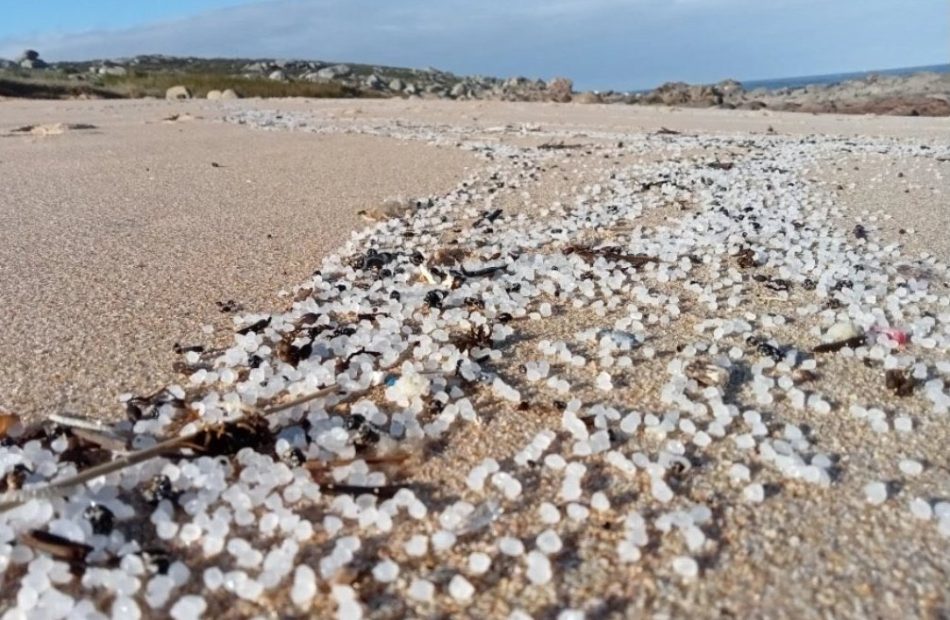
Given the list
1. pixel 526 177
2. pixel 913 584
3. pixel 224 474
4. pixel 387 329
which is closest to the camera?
pixel 913 584

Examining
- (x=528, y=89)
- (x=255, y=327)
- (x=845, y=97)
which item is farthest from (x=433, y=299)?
(x=528, y=89)

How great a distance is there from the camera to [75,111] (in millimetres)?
11547

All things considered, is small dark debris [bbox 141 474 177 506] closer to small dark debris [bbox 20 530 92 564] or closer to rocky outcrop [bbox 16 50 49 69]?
small dark debris [bbox 20 530 92 564]

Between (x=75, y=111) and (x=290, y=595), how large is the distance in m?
11.9

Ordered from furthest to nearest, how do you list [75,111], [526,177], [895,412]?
[75,111] < [526,177] < [895,412]

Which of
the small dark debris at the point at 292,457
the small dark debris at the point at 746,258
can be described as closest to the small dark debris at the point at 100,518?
the small dark debris at the point at 292,457

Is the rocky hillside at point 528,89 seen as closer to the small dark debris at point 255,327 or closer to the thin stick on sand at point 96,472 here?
the small dark debris at point 255,327

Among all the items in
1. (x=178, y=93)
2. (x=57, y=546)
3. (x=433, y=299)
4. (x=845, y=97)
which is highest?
(x=845, y=97)

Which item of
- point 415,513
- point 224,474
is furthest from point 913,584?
point 224,474

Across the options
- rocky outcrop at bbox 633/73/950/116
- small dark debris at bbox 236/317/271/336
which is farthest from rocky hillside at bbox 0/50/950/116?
small dark debris at bbox 236/317/271/336

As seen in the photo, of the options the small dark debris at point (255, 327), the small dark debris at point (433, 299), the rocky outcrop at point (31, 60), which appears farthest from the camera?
the rocky outcrop at point (31, 60)

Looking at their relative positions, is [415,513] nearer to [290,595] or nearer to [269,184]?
[290,595]

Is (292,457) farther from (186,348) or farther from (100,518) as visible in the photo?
(186,348)

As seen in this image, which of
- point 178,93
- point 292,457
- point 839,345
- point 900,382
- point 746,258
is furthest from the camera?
point 178,93
